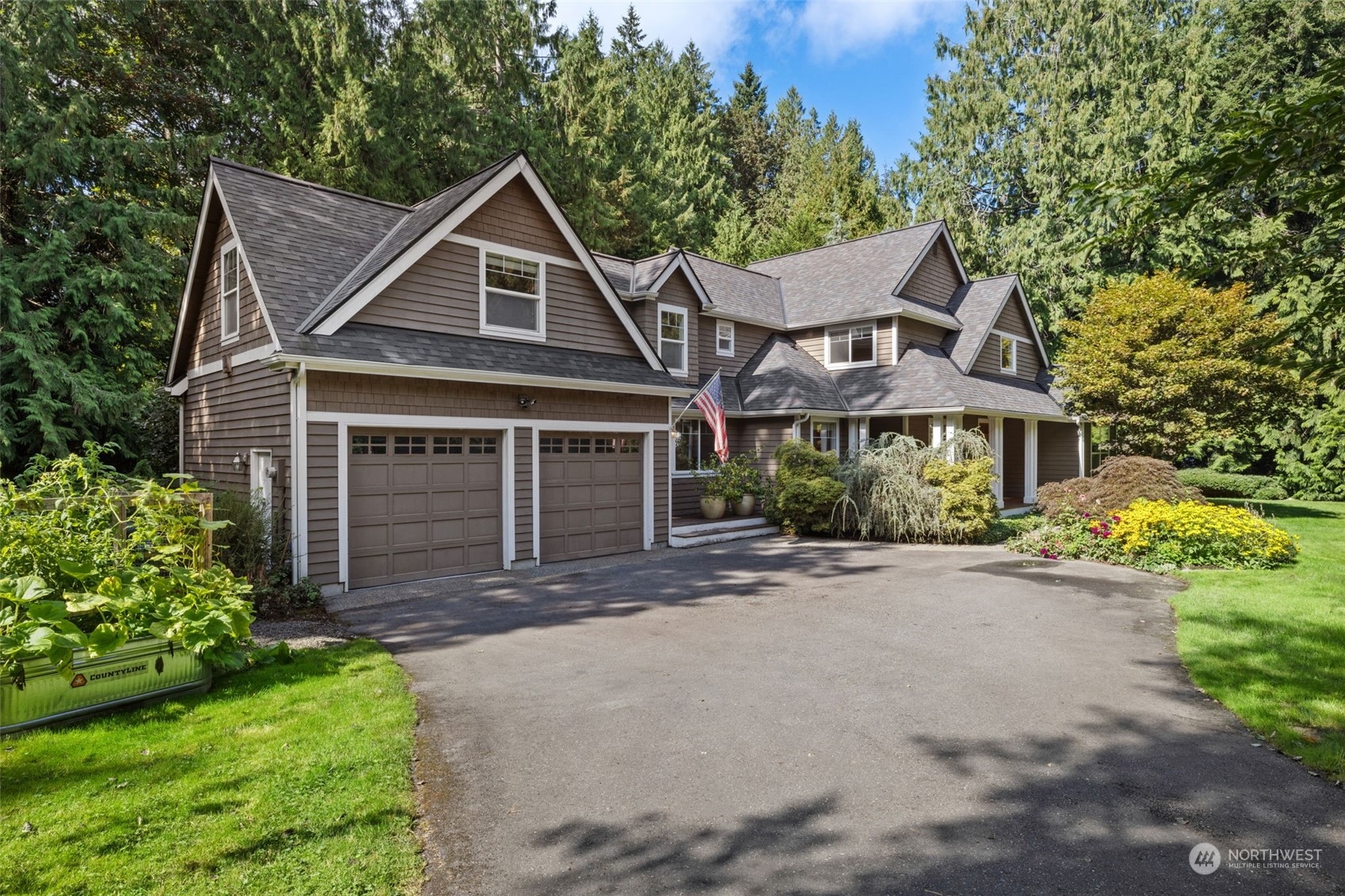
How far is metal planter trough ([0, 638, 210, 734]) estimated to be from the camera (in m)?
4.90

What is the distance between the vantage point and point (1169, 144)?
2681 cm

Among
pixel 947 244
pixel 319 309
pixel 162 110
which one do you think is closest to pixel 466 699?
pixel 319 309

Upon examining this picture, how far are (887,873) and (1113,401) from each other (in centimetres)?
2005

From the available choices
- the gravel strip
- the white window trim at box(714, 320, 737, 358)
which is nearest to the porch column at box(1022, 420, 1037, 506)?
the white window trim at box(714, 320, 737, 358)

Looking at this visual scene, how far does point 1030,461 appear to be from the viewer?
22953 millimetres

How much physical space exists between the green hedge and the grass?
25.4 m

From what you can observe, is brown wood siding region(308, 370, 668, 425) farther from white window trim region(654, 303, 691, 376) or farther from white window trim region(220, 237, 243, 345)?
white window trim region(654, 303, 691, 376)

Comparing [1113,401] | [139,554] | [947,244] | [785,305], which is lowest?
[139,554]

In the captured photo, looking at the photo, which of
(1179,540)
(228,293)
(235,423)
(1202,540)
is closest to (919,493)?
(1179,540)

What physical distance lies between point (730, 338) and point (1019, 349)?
1066cm

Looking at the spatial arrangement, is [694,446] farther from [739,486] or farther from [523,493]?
[523,493]

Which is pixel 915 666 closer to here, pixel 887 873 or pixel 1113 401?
pixel 887 873

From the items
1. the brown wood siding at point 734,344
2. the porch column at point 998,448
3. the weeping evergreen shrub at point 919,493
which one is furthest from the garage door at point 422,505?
the porch column at point 998,448

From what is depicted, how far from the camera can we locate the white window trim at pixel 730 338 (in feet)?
67.2
